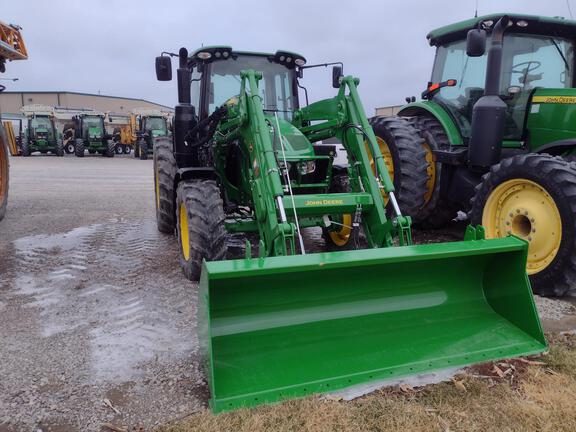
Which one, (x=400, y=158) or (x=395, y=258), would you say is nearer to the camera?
(x=395, y=258)

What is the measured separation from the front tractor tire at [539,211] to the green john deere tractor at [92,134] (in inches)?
966

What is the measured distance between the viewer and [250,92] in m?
3.94

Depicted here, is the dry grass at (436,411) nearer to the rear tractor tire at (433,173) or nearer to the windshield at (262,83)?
the rear tractor tire at (433,173)

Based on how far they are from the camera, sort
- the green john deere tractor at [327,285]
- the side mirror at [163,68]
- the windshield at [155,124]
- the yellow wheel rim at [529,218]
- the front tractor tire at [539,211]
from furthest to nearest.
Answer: the windshield at [155,124], the side mirror at [163,68], the yellow wheel rim at [529,218], the front tractor tire at [539,211], the green john deere tractor at [327,285]

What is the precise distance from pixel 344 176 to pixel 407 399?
2669mm

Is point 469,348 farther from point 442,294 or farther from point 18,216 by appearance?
point 18,216

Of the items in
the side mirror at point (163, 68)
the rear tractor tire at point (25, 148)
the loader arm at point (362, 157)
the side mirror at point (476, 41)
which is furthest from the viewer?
the rear tractor tire at point (25, 148)

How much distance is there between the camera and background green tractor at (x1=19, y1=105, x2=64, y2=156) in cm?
A: 2489

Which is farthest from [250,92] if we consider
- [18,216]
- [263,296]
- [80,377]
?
[18,216]

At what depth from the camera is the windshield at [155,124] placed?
2575 cm

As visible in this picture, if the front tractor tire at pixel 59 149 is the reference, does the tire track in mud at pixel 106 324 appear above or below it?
below

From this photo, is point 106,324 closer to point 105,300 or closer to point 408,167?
Answer: point 105,300

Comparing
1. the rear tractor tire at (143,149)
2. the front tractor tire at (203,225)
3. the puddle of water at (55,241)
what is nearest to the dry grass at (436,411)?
the front tractor tire at (203,225)

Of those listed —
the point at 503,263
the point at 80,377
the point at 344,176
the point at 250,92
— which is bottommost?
the point at 80,377
